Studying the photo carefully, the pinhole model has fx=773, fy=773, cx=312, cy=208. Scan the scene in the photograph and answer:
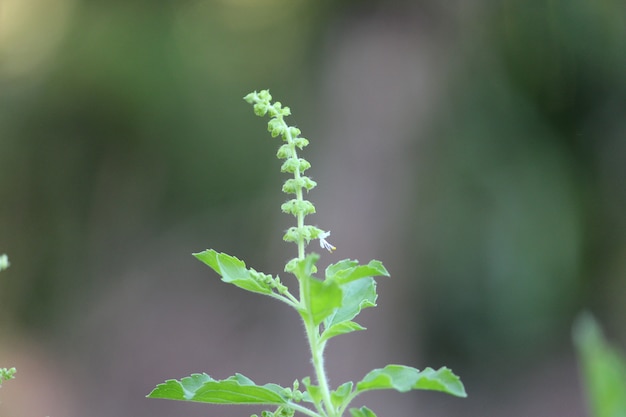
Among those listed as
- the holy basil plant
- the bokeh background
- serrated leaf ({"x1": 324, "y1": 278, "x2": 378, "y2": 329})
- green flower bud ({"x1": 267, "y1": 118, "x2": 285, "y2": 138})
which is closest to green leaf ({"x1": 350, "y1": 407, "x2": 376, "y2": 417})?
the holy basil plant

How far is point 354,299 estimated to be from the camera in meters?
0.62

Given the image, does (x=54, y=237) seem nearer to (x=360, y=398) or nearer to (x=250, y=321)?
(x=250, y=321)

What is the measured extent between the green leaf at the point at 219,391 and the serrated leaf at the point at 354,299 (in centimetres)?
8

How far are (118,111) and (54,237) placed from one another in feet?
3.86

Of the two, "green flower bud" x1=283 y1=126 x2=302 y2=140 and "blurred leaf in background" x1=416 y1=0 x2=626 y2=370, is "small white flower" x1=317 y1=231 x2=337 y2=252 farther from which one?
"blurred leaf in background" x1=416 y1=0 x2=626 y2=370

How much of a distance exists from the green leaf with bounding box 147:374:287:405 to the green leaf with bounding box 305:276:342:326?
7 cm

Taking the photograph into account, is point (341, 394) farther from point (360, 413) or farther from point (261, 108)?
point (261, 108)

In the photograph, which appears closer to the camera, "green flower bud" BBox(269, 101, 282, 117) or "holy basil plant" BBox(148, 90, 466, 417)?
"holy basil plant" BBox(148, 90, 466, 417)

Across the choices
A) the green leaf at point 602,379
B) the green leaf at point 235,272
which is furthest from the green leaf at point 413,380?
the green leaf at point 602,379

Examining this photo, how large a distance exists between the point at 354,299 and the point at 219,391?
5.6 inches

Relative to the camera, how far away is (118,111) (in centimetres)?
646

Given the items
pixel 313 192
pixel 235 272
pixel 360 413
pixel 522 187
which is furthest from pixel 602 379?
pixel 522 187

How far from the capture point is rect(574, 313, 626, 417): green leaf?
0.75ft

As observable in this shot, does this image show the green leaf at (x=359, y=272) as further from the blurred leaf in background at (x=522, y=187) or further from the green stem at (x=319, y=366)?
the blurred leaf in background at (x=522, y=187)
